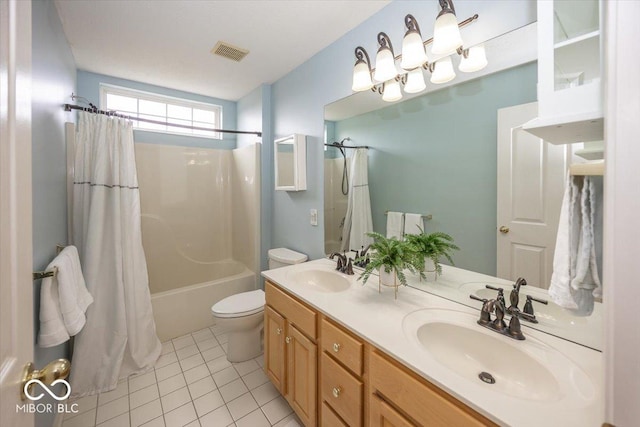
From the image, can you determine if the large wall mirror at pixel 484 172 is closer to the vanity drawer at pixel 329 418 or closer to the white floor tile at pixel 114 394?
the vanity drawer at pixel 329 418

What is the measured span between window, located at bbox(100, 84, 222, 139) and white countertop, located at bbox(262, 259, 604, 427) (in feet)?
8.19

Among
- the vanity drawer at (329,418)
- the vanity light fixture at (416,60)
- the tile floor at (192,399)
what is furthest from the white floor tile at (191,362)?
the vanity light fixture at (416,60)

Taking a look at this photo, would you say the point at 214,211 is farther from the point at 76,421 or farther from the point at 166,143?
the point at 76,421

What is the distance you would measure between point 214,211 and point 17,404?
2.74 metres

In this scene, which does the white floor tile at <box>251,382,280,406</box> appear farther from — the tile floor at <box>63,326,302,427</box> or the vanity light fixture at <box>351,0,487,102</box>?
the vanity light fixture at <box>351,0,487,102</box>

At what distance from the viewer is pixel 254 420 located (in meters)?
1.52

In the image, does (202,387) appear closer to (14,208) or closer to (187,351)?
(187,351)

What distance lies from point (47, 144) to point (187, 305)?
1642mm

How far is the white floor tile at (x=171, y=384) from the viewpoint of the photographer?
175 centimetres

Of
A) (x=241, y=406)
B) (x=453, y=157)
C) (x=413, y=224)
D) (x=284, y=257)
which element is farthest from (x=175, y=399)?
(x=453, y=157)

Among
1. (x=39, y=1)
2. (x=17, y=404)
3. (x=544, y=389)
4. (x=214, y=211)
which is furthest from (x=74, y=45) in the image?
(x=544, y=389)

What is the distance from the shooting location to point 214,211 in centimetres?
315

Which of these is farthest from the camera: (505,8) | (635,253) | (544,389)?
(505,8)

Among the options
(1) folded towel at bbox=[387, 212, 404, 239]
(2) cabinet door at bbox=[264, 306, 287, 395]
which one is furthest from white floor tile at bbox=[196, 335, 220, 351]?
(1) folded towel at bbox=[387, 212, 404, 239]
